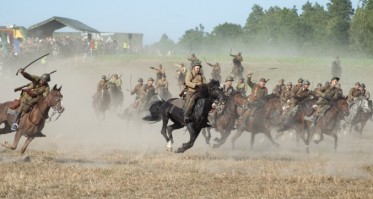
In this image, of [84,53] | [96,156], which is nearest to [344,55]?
[84,53]

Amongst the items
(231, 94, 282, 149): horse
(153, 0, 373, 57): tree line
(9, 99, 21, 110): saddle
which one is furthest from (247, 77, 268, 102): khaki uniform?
(153, 0, 373, 57): tree line

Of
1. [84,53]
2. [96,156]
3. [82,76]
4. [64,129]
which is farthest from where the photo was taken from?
[84,53]

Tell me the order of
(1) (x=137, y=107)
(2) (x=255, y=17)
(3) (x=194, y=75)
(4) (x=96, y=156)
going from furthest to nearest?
(2) (x=255, y=17), (1) (x=137, y=107), (4) (x=96, y=156), (3) (x=194, y=75)

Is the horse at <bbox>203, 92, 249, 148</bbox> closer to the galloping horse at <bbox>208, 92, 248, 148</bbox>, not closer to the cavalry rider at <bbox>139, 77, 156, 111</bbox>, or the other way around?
the galloping horse at <bbox>208, 92, 248, 148</bbox>

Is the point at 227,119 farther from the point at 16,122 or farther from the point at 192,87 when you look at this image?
the point at 16,122

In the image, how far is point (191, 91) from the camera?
69.4ft

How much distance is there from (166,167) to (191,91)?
2636 millimetres

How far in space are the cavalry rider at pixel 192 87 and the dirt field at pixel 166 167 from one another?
1.40 metres

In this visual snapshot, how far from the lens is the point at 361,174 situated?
19.0 meters

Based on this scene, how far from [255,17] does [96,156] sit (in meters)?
162

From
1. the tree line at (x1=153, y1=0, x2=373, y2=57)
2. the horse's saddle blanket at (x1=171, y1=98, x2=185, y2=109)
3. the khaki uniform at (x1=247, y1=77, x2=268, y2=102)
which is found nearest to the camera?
the horse's saddle blanket at (x1=171, y1=98, x2=185, y2=109)

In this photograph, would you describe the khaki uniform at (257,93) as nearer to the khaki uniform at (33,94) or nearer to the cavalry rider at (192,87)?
the cavalry rider at (192,87)

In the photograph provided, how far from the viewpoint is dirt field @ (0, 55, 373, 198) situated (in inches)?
603

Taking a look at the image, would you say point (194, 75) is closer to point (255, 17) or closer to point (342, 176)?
point (342, 176)
